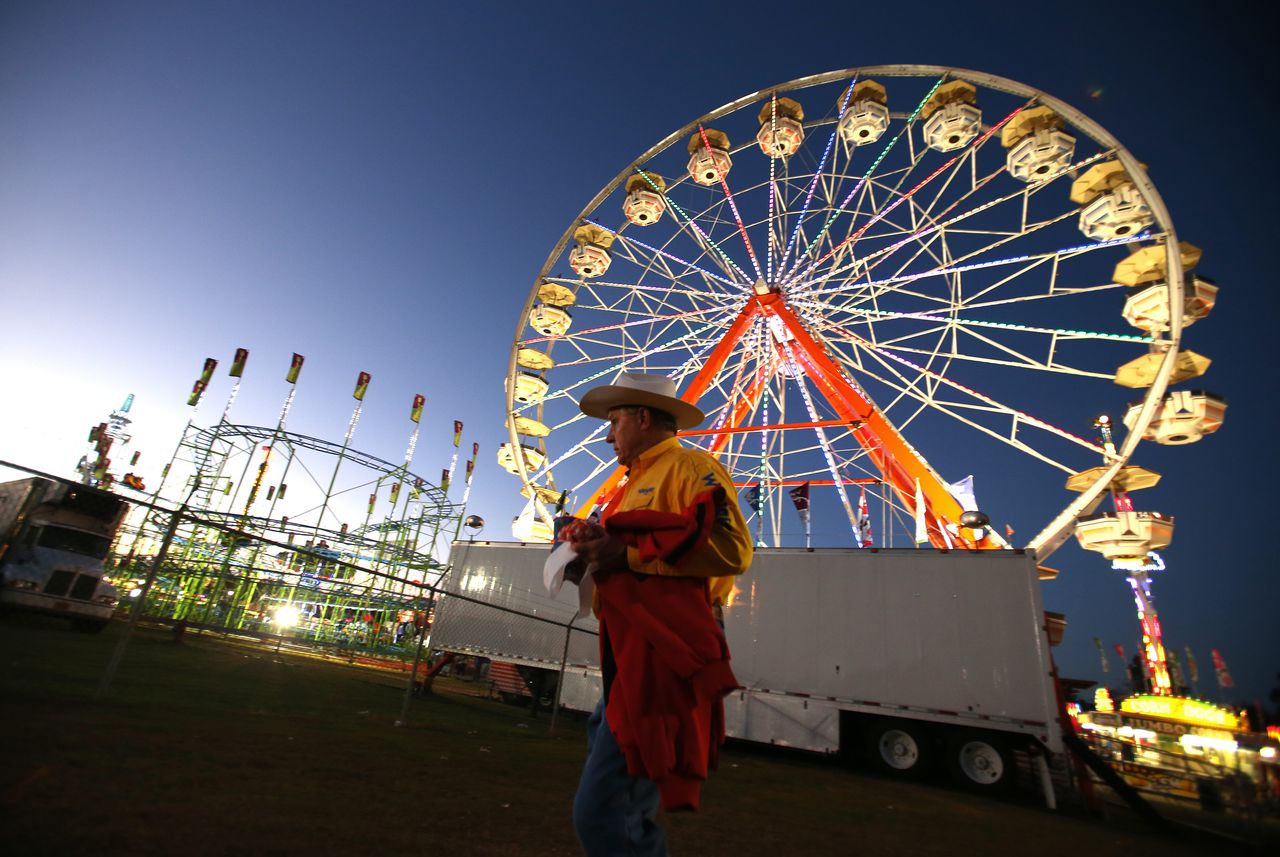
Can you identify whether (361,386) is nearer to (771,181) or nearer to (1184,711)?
(771,181)

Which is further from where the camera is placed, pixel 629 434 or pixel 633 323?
pixel 633 323

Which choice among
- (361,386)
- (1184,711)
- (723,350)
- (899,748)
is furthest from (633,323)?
(1184,711)

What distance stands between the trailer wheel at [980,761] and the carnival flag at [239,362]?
3785 cm

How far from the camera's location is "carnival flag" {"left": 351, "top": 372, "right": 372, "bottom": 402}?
118 ft

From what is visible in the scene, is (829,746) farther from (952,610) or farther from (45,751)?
(45,751)

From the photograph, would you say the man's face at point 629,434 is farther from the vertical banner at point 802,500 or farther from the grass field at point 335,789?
the vertical banner at point 802,500

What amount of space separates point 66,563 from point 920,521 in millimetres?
16540

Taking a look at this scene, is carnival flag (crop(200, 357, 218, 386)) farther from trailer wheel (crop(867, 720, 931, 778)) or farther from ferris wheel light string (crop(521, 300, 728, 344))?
trailer wheel (crop(867, 720, 931, 778))

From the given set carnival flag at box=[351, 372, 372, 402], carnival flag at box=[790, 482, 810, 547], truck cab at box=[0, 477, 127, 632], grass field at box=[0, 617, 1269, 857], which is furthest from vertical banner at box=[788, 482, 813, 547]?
carnival flag at box=[351, 372, 372, 402]

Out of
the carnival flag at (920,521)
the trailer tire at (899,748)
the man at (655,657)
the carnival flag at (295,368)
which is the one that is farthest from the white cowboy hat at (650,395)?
the carnival flag at (295,368)

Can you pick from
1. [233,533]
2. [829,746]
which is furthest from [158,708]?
[829,746]

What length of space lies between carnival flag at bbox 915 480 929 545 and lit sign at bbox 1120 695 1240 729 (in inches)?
1391

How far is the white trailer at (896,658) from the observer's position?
29.7 feet

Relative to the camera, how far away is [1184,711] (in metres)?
35.2
